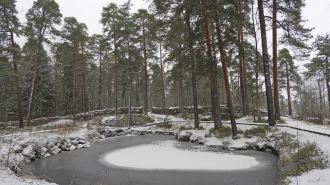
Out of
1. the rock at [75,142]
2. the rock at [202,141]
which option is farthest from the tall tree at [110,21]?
the rock at [202,141]

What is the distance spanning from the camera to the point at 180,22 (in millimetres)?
15727

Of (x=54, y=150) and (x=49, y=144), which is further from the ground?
(x=49, y=144)

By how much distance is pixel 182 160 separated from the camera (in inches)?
356

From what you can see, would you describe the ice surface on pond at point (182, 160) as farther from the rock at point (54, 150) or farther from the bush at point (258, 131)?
the rock at point (54, 150)

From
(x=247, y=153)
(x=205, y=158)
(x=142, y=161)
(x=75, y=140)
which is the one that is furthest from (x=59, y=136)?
(x=247, y=153)

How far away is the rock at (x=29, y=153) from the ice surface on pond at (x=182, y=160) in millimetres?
3758

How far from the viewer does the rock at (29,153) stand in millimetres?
10266

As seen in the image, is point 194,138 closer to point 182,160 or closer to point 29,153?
point 182,160

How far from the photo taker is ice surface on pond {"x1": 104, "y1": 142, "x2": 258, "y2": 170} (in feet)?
26.3

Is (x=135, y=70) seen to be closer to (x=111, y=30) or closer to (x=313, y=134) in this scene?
(x=111, y=30)

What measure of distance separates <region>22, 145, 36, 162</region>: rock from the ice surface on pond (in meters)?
3.76

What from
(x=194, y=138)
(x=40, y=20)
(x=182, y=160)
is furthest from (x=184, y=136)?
(x=40, y=20)

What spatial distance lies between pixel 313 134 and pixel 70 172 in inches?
421

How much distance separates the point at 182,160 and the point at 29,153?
7869 mm
